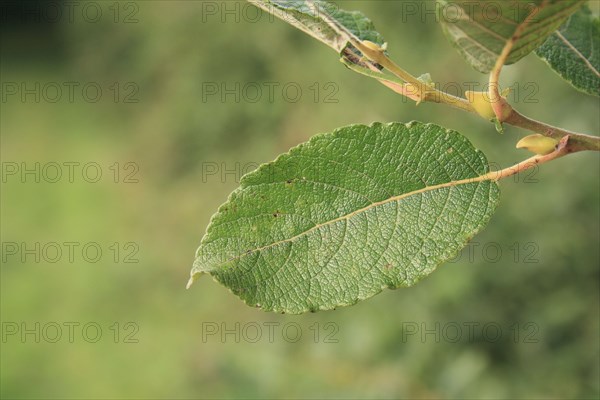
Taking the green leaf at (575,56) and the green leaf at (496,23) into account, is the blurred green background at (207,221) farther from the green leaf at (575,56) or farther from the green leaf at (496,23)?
the green leaf at (496,23)

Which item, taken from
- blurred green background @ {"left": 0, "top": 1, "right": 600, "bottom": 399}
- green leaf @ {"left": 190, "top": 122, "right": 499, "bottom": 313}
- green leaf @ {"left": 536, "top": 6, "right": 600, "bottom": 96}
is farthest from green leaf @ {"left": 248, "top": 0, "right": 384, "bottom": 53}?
blurred green background @ {"left": 0, "top": 1, "right": 600, "bottom": 399}

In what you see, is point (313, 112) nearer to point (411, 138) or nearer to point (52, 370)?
point (52, 370)

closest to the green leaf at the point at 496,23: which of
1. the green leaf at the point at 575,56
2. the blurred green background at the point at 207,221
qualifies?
the green leaf at the point at 575,56

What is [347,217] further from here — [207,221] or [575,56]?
[207,221]

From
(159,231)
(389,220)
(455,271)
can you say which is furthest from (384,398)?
(159,231)

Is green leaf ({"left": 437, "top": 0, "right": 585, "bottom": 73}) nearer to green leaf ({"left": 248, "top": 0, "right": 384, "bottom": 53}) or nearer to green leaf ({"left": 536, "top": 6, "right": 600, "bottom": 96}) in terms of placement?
green leaf ({"left": 248, "top": 0, "right": 384, "bottom": 53})
